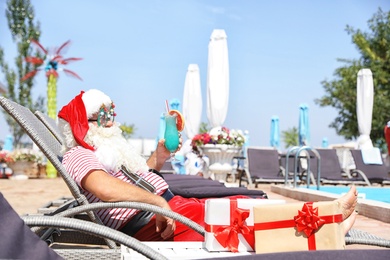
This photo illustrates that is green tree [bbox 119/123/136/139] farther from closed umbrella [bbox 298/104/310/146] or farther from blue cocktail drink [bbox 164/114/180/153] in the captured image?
blue cocktail drink [bbox 164/114/180/153]

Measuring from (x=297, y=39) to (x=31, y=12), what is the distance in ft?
47.8

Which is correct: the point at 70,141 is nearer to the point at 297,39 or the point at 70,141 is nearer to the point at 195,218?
the point at 195,218

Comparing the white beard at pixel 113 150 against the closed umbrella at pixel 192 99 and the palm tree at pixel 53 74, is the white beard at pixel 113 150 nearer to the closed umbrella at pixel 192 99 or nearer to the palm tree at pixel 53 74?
the closed umbrella at pixel 192 99

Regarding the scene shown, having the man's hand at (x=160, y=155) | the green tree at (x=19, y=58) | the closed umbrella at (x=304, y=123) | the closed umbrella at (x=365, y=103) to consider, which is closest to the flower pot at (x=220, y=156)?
the man's hand at (x=160, y=155)

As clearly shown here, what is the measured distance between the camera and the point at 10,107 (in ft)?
7.52

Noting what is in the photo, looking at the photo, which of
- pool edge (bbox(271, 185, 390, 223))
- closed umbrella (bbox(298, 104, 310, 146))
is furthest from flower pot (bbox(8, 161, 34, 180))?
pool edge (bbox(271, 185, 390, 223))

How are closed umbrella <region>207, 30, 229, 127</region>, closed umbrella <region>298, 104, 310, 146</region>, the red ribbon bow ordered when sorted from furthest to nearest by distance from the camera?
closed umbrella <region>298, 104, 310, 146</region> → closed umbrella <region>207, 30, 229, 127</region> → the red ribbon bow

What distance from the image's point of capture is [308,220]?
4.99 feet

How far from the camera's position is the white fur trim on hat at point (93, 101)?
8.45 feet

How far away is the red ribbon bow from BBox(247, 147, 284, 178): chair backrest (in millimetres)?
8350

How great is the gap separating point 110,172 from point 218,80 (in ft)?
24.8

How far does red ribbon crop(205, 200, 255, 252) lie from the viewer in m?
1.63

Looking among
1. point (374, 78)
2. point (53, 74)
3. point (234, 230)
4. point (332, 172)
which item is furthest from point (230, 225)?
point (374, 78)

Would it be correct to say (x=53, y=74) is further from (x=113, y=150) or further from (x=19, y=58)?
(x=113, y=150)
